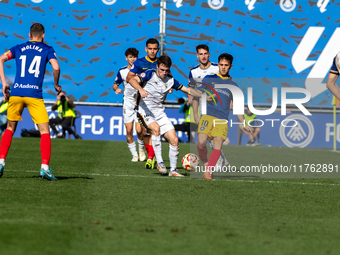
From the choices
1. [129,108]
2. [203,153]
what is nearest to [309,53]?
[129,108]

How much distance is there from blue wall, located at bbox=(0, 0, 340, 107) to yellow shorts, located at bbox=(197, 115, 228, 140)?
42.0ft

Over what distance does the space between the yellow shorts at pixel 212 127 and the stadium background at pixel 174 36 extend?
41.7 feet

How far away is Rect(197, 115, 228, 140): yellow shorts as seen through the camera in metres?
7.46

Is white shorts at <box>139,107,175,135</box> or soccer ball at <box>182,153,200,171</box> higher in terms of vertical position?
white shorts at <box>139,107,175,135</box>

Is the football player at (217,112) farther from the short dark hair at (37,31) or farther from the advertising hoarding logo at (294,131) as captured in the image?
the short dark hair at (37,31)

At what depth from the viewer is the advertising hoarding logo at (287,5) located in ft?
69.5

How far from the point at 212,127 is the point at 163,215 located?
339 cm

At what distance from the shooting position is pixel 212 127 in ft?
24.7

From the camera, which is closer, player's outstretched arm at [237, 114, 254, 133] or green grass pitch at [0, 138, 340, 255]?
green grass pitch at [0, 138, 340, 255]

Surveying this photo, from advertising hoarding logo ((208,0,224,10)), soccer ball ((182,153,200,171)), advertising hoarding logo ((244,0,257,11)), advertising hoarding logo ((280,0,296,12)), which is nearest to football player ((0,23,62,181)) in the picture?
soccer ball ((182,153,200,171))

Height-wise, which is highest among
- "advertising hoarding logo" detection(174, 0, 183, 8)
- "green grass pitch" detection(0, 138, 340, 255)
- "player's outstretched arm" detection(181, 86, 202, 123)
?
"advertising hoarding logo" detection(174, 0, 183, 8)

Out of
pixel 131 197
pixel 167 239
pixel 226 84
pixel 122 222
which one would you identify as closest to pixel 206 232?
pixel 167 239

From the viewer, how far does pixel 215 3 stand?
20.8 meters

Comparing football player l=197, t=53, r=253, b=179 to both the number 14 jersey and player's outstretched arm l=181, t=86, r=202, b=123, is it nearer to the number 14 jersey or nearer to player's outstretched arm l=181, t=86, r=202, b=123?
player's outstretched arm l=181, t=86, r=202, b=123
